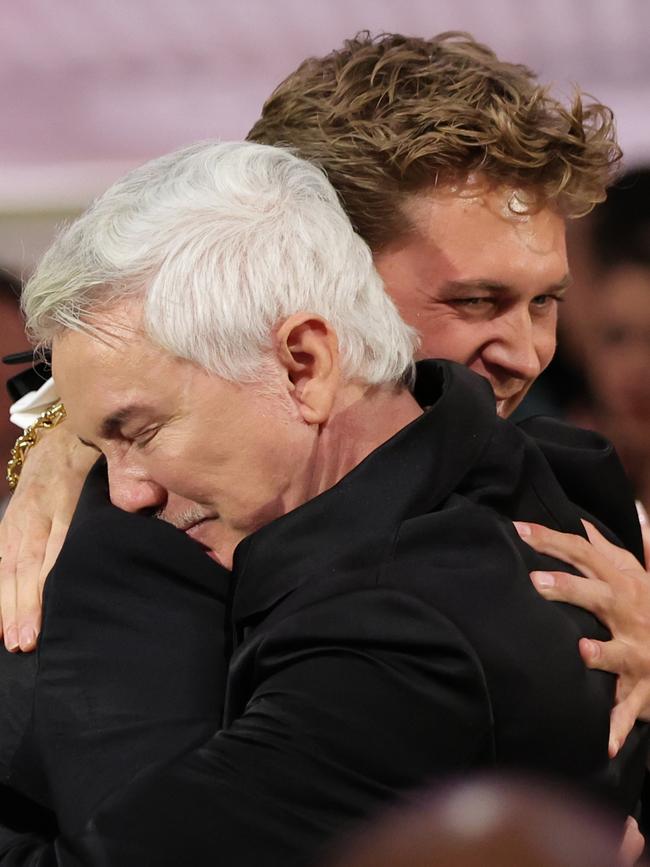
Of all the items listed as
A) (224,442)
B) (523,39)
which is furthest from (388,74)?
(523,39)

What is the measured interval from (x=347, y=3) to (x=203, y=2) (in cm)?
45

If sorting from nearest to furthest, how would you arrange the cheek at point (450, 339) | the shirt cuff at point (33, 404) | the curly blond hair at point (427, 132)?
the curly blond hair at point (427, 132) < the cheek at point (450, 339) < the shirt cuff at point (33, 404)

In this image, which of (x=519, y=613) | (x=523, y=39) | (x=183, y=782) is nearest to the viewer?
(x=183, y=782)

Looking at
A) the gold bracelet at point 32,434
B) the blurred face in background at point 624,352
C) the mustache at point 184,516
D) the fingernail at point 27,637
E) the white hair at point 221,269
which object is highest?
the white hair at point 221,269

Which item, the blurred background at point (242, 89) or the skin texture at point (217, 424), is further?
the blurred background at point (242, 89)

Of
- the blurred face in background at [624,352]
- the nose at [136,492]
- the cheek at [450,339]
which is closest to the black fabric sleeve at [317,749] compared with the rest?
the nose at [136,492]

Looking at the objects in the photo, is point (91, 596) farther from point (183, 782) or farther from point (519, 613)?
point (519, 613)

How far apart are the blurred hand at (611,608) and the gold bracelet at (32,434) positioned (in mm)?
992

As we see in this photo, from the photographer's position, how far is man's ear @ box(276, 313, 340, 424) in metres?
1.53

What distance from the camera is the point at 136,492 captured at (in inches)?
62.7

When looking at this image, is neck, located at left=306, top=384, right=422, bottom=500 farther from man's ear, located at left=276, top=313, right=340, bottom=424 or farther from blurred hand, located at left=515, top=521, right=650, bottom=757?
blurred hand, located at left=515, top=521, right=650, bottom=757

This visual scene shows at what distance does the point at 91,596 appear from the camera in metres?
1.53

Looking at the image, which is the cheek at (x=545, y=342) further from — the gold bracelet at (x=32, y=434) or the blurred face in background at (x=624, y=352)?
the blurred face in background at (x=624, y=352)

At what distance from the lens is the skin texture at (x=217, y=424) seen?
1.50 m
